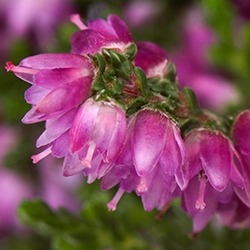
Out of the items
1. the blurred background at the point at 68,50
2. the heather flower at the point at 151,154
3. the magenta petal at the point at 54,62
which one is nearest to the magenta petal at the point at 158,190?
the heather flower at the point at 151,154

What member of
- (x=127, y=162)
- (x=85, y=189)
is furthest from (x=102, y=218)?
(x=127, y=162)

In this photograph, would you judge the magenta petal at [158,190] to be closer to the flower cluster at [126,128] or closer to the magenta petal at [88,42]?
the flower cluster at [126,128]

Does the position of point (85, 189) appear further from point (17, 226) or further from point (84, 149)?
point (84, 149)

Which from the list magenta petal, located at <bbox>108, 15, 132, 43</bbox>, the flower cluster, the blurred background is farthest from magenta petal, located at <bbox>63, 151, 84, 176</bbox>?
the blurred background

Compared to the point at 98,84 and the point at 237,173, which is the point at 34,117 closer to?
the point at 98,84

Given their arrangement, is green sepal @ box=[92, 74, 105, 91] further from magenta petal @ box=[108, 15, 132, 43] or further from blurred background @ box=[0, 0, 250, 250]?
blurred background @ box=[0, 0, 250, 250]
